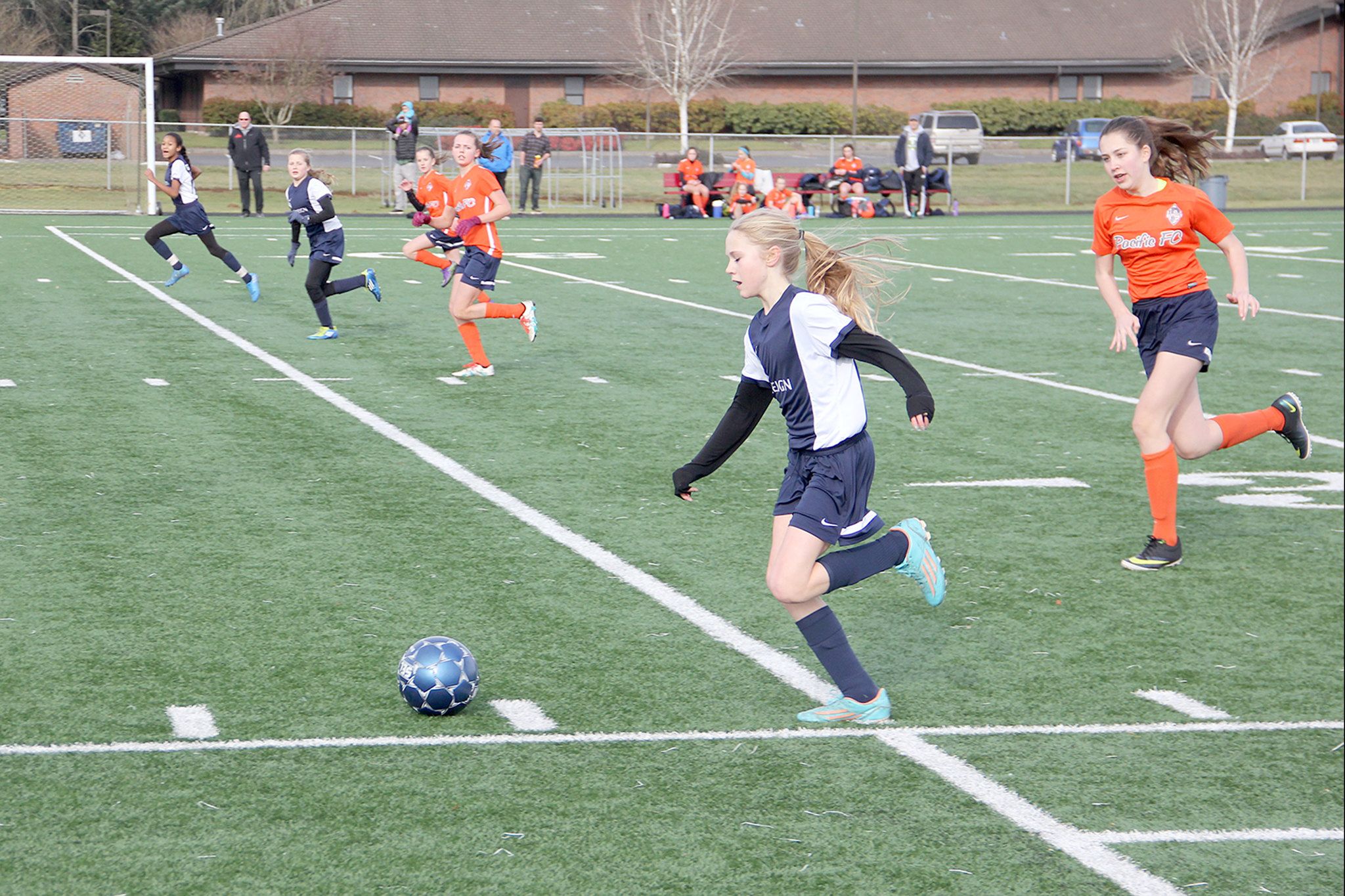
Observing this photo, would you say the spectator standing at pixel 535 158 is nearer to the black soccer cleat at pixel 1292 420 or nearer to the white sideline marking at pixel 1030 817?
the black soccer cleat at pixel 1292 420

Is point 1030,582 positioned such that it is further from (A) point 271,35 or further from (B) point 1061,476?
(A) point 271,35

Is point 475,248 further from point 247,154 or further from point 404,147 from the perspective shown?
point 404,147

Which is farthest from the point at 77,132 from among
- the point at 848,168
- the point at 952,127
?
the point at 952,127

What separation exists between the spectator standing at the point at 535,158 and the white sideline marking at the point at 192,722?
28.8 m

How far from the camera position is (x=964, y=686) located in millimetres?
5797

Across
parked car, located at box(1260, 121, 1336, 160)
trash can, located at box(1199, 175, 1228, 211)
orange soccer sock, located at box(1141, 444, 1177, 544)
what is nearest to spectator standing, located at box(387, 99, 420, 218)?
trash can, located at box(1199, 175, 1228, 211)

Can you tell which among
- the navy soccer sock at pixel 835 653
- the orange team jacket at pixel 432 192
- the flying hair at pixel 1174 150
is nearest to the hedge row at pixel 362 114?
the orange team jacket at pixel 432 192

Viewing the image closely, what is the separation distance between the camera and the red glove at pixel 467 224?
1294cm

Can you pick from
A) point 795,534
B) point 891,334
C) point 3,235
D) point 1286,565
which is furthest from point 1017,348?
point 3,235

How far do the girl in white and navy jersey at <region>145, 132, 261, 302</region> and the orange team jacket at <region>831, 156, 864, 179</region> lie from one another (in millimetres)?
18997

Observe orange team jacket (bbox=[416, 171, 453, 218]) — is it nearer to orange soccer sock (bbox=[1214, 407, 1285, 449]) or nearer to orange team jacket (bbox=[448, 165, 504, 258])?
orange team jacket (bbox=[448, 165, 504, 258])

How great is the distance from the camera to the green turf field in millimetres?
4328

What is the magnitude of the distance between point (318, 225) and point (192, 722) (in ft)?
33.9

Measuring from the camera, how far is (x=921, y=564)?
564 centimetres
